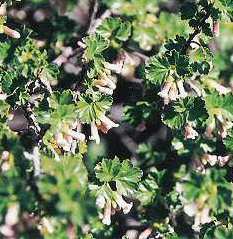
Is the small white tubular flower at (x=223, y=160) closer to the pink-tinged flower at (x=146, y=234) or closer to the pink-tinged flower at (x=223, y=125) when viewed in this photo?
the pink-tinged flower at (x=223, y=125)

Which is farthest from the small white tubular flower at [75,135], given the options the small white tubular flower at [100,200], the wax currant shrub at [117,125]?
the small white tubular flower at [100,200]

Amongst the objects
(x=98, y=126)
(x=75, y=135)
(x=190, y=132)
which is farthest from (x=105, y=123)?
(x=190, y=132)

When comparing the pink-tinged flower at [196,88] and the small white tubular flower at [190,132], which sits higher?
the pink-tinged flower at [196,88]

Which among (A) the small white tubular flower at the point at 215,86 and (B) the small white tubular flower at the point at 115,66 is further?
(A) the small white tubular flower at the point at 215,86

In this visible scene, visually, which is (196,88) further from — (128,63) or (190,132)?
(128,63)

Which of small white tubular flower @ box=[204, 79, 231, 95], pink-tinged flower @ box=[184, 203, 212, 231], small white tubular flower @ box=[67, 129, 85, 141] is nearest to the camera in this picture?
pink-tinged flower @ box=[184, 203, 212, 231]

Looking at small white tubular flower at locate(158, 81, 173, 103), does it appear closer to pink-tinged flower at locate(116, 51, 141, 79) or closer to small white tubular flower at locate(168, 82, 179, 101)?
small white tubular flower at locate(168, 82, 179, 101)

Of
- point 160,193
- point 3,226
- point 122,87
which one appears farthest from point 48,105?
point 122,87

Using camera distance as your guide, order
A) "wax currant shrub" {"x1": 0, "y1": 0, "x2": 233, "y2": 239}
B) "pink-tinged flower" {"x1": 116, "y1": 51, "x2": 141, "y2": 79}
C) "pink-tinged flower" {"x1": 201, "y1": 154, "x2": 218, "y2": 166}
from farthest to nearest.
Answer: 1. "pink-tinged flower" {"x1": 116, "y1": 51, "x2": 141, "y2": 79}
2. "pink-tinged flower" {"x1": 201, "y1": 154, "x2": 218, "y2": 166}
3. "wax currant shrub" {"x1": 0, "y1": 0, "x2": 233, "y2": 239}

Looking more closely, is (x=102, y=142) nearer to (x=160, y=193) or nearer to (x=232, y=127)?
(x=160, y=193)

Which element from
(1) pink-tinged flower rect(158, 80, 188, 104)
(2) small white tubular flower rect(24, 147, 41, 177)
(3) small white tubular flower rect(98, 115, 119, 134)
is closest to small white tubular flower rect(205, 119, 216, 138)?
(1) pink-tinged flower rect(158, 80, 188, 104)
